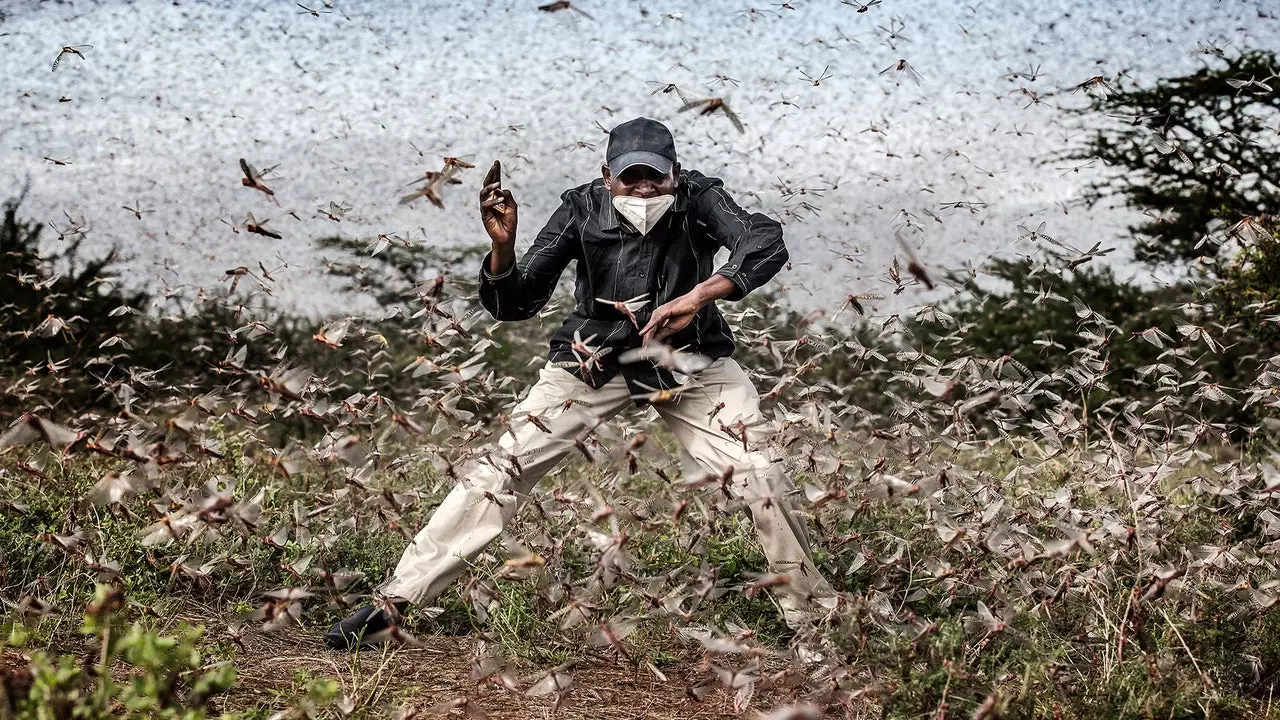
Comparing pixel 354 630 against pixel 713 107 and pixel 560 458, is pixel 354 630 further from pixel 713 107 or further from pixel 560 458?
pixel 713 107

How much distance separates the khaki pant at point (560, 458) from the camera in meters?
3.40

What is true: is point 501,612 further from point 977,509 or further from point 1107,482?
point 1107,482

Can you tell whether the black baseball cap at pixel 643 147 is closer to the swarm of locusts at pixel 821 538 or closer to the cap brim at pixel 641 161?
the cap brim at pixel 641 161

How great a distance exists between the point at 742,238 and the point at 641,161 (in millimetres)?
435

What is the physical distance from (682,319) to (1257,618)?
2.29 meters

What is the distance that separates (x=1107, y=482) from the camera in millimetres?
3734

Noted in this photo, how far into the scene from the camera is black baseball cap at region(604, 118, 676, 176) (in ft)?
11.6

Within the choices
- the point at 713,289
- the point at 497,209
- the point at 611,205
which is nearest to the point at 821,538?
the point at 713,289

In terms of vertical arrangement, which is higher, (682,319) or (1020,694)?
(682,319)

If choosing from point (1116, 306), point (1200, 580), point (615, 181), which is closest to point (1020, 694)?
point (1200, 580)

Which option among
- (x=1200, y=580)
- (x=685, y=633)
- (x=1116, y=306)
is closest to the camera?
(x=685, y=633)

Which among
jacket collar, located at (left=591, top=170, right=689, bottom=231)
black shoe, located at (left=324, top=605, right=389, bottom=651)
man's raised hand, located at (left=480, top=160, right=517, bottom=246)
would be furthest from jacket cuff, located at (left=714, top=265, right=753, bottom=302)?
black shoe, located at (left=324, top=605, right=389, bottom=651)

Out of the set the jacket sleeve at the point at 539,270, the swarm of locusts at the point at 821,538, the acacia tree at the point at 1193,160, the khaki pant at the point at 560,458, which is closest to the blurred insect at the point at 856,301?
the swarm of locusts at the point at 821,538

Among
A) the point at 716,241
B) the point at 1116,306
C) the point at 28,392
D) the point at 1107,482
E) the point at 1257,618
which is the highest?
the point at 716,241
